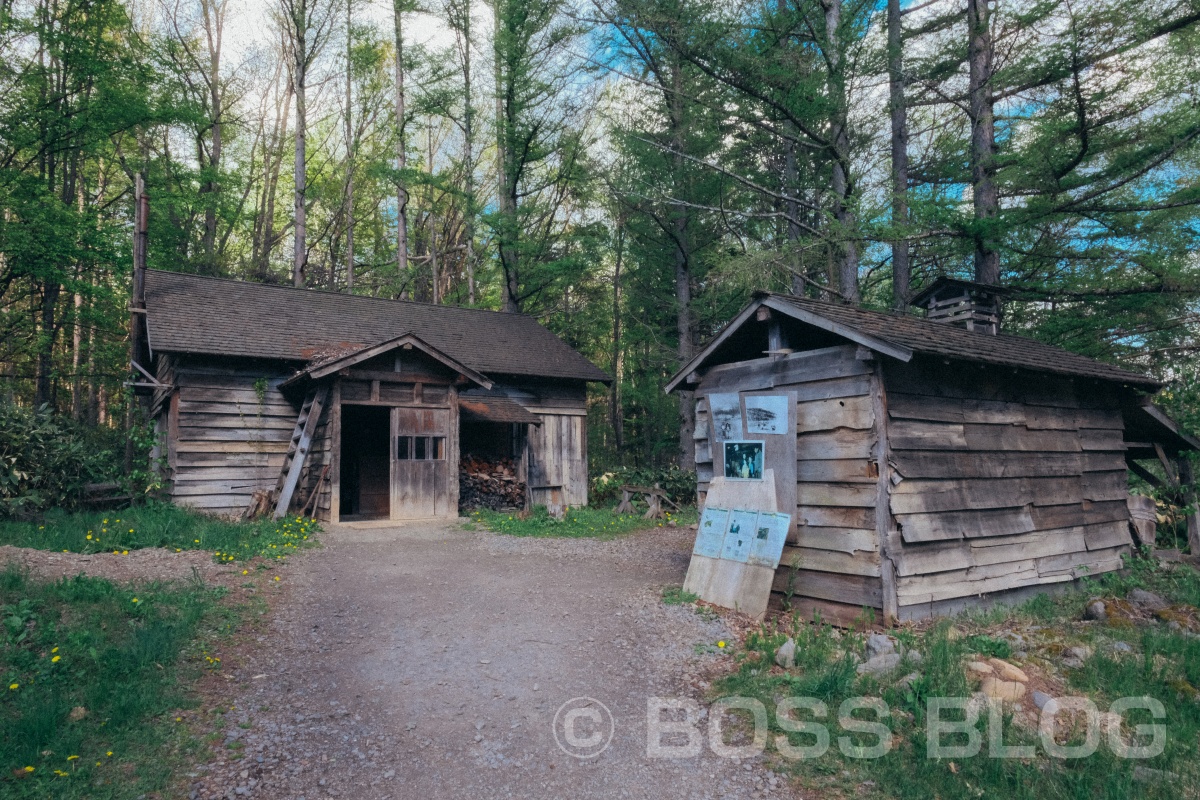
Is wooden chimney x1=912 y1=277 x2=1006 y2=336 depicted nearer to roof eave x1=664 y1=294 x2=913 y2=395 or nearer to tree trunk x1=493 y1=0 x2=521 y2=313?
roof eave x1=664 y1=294 x2=913 y2=395

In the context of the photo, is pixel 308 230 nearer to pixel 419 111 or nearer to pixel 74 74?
pixel 419 111

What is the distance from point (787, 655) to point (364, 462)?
13623 millimetres

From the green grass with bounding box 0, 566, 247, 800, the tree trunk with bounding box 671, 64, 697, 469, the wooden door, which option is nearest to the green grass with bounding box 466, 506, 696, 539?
the wooden door

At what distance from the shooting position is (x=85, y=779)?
3744 mm

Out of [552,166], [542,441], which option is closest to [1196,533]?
[542,441]

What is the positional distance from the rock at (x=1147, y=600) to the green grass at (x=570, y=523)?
8.19 metres

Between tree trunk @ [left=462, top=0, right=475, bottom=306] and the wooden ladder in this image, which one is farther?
tree trunk @ [left=462, top=0, right=475, bottom=306]

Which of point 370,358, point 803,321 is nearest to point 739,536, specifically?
point 803,321

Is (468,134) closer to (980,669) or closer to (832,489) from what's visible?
(832,489)

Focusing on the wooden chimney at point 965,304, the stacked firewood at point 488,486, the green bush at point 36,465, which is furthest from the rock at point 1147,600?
the green bush at point 36,465

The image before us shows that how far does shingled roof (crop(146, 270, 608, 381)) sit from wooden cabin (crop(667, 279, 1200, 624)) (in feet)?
26.5

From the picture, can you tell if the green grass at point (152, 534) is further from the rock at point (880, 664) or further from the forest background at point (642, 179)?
the rock at point (880, 664)

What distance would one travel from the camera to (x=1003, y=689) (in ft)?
16.2

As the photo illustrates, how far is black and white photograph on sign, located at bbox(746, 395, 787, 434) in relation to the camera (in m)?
7.98
